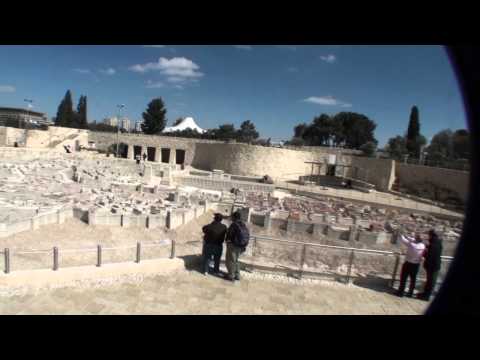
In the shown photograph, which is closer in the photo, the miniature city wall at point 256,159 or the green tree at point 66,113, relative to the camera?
the miniature city wall at point 256,159

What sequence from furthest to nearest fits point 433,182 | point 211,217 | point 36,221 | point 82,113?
1. point 82,113
2. point 433,182
3. point 211,217
4. point 36,221

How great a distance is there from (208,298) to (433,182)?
2616 centimetres

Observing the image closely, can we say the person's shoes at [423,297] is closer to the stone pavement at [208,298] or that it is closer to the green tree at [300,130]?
the stone pavement at [208,298]

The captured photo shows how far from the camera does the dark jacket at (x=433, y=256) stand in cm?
478

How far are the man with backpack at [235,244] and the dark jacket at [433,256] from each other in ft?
10.4

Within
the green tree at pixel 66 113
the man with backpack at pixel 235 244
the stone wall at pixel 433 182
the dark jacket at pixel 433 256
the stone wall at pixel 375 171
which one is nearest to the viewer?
the dark jacket at pixel 433 256

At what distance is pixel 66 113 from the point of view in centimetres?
4884

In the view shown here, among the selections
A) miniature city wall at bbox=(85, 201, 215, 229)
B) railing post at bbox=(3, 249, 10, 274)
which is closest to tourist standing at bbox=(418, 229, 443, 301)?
railing post at bbox=(3, 249, 10, 274)

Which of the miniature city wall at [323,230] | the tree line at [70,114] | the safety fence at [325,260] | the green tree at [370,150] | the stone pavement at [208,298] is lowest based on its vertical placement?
the miniature city wall at [323,230]

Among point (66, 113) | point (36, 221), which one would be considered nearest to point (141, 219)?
point (36, 221)

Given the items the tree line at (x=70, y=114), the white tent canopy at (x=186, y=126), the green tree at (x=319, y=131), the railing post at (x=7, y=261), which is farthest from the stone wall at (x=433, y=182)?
the tree line at (x=70, y=114)

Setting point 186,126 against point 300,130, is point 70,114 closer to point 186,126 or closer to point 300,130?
point 186,126
